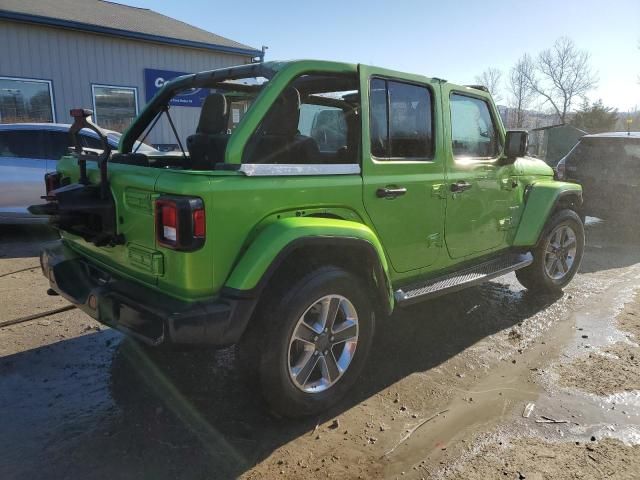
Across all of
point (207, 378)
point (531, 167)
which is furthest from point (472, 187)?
point (207, 378)

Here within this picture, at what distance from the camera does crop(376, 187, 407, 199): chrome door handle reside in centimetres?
324

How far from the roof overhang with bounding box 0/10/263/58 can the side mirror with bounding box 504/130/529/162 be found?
10.6 metres

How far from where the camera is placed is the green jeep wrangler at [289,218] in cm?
255

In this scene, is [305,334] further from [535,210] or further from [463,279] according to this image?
[535,210]

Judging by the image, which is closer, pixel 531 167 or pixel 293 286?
pixel 293 286

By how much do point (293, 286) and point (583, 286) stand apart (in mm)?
4297

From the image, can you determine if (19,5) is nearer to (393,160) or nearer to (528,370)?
(393,160)

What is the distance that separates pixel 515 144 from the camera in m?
4.37

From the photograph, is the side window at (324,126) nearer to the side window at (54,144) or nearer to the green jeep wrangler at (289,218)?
the green jeep wrangler at (289,218)

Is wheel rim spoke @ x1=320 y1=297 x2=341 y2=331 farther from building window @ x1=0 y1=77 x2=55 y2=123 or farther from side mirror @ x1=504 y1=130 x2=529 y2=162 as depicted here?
building window @ x1=0 y1=77 x2=55 y2=123

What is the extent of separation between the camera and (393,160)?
3420 mm

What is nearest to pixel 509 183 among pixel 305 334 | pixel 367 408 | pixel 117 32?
pixel 367 408

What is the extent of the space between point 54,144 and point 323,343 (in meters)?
5.98

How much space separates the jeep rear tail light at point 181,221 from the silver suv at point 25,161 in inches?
196
